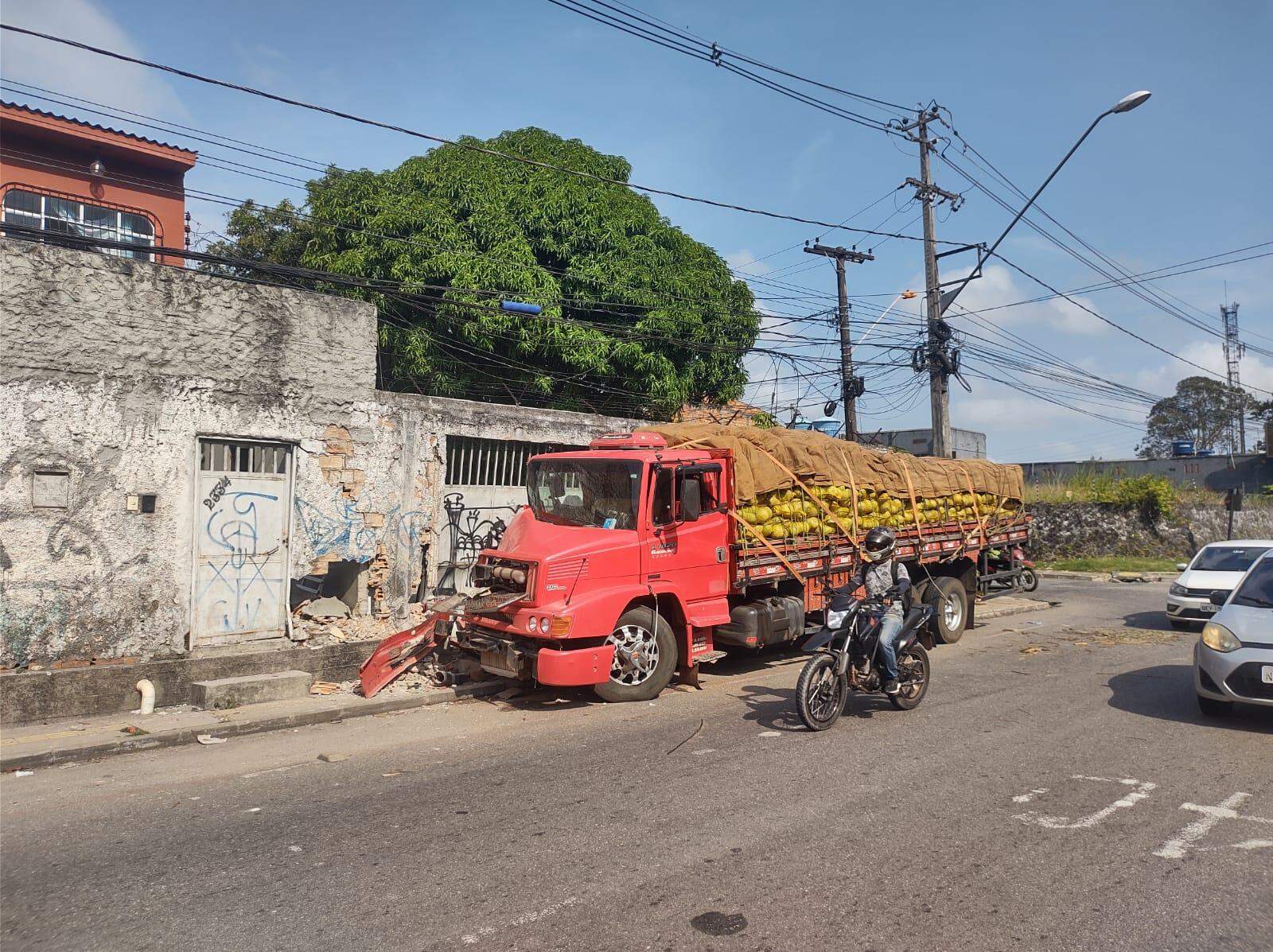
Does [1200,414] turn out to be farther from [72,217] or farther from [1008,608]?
[72,217]

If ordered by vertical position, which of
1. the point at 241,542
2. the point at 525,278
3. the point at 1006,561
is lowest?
the point at 1006,561

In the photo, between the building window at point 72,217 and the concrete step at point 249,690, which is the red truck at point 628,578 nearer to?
the concrete step at point 249,690

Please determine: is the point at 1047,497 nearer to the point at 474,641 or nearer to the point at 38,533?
the point at 474,641

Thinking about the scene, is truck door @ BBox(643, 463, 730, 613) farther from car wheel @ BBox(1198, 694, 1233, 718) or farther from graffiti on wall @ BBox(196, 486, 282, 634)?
graffiti on wall @ BBox(196, 486, 282, 634)

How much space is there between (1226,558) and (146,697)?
16.7 meters

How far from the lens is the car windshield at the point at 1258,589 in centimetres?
791

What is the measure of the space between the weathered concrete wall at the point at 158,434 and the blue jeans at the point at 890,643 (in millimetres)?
6941

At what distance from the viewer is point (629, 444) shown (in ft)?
32.5

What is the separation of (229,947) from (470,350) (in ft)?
47.6

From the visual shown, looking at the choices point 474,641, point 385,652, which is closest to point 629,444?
point 474,641

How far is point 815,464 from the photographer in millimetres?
11047

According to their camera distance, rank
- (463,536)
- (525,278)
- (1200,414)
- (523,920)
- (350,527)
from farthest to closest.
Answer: (1200,414) → (525,278) → (463,536) → (350,527) → (523,920)

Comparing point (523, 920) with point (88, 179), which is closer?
point (523, 920)

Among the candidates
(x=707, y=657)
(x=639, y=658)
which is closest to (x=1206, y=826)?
(x=707, y=657)
